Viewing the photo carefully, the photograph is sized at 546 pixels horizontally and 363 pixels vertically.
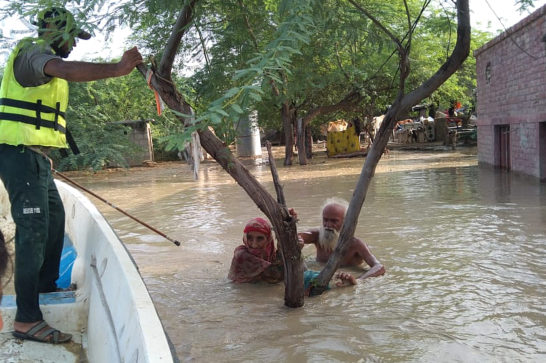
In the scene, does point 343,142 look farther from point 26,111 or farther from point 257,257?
point 26,111

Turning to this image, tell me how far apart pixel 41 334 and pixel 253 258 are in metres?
2.12

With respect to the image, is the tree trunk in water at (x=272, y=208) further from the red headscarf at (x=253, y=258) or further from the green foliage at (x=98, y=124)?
the green foliage at (x=98, y=124)

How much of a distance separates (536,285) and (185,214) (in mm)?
6049

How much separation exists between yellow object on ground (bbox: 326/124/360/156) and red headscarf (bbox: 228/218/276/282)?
16958 millimetres

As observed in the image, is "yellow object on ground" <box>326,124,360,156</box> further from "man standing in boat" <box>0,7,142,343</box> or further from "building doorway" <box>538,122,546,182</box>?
"man standing in boat" <box>0,7,142,343</box>

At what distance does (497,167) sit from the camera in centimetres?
1347

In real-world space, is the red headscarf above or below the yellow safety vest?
below

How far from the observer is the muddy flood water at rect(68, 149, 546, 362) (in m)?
3.54

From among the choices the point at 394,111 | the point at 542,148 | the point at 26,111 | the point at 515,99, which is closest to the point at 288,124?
the point at 515,99

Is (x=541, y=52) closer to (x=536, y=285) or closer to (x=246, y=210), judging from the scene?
(x=246, y=210)

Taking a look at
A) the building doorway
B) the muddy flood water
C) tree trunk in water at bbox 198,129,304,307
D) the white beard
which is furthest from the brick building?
tree trunk in water at bbox 198,129,304,307

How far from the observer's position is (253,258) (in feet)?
16.2

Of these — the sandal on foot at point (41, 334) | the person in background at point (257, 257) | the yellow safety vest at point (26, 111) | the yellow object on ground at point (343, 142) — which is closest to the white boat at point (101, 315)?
the sandal on foot at point (41, 334)

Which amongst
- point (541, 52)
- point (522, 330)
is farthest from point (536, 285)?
point (541, 52)
